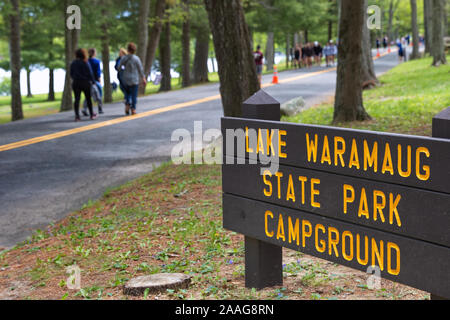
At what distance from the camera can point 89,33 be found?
30969mm

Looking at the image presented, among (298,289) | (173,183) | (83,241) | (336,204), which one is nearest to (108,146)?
(173,183)

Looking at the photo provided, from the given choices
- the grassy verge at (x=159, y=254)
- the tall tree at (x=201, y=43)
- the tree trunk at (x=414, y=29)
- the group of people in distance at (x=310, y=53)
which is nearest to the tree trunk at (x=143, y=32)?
the tall tree at (x=201, y=43)

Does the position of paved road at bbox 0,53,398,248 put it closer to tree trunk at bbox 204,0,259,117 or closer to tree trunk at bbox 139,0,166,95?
tree trunk at bbox 204,0,259,117

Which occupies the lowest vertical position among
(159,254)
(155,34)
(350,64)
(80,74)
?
(159,254)

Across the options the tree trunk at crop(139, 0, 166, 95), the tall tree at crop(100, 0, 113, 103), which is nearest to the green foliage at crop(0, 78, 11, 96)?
the tall tree at crop(100, 0, 113, 103)

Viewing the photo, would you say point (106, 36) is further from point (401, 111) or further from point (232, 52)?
point (232, 52)

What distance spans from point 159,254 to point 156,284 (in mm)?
1174

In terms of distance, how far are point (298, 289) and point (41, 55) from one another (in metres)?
45.7

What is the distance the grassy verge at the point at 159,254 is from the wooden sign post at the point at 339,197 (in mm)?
530

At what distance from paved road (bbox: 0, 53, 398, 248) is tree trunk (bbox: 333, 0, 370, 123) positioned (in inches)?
126

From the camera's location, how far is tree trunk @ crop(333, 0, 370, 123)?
1299 cm

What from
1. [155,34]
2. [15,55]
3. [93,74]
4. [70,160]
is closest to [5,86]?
[155,34]

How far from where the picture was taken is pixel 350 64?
13125 millimetres

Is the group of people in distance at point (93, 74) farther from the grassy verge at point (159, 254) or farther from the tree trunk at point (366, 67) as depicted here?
the tree trunk at point (366, 67)
